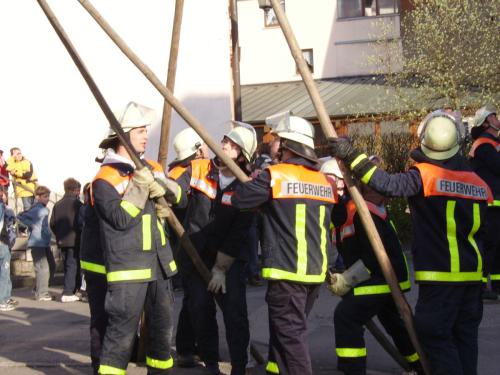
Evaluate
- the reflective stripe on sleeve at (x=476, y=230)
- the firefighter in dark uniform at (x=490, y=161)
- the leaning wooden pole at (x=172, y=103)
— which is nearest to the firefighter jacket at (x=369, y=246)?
the reflective stripe on sleeve at (x=476, y=230)

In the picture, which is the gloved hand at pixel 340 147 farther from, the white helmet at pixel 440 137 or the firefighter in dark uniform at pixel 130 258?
the firefighter in dark uniform at pixel 130 258

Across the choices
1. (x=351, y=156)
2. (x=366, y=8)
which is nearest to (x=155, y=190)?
(x=351, y=156)

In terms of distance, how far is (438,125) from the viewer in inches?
229

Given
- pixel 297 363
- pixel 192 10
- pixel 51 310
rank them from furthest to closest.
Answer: pixel 192 10 < pixel 51 310 < pixel 297 363

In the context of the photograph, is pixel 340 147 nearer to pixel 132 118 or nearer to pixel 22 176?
pixel 132 118

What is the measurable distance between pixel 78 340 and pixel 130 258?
130 inches

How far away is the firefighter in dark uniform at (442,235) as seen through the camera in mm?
5688

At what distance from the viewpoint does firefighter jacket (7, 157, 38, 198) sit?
16.0m

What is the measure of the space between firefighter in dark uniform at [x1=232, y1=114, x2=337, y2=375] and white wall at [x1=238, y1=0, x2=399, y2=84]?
81.0ft

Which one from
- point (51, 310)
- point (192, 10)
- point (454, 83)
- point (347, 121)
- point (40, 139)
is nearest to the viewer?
point (51, 310)

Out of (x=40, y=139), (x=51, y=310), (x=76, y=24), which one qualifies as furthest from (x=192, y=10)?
(x=51, y=310)

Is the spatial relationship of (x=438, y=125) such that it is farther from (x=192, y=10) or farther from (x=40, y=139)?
(x=40, y=139)

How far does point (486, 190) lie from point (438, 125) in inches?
22.1

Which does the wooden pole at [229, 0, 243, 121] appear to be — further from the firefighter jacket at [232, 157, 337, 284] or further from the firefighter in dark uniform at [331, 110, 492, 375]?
the firefighter in dark uniform at [331, 110, 492, 375]
